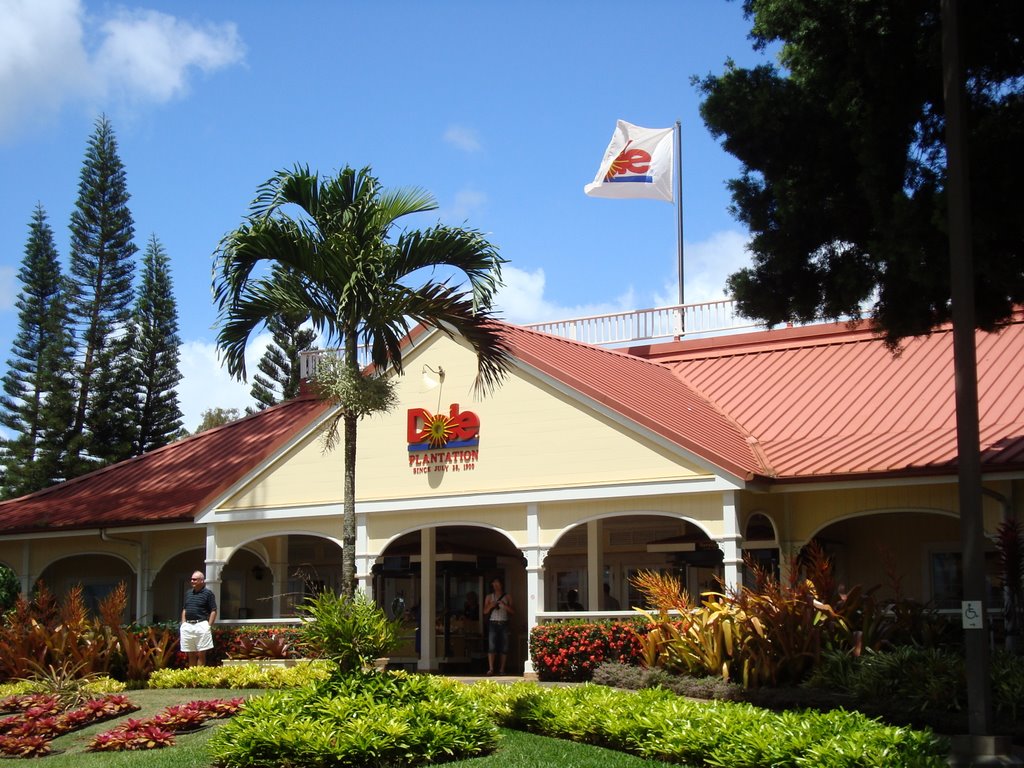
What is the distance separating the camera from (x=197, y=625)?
1878 cm

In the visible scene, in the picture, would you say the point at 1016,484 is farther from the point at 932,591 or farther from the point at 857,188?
the point at 857,188

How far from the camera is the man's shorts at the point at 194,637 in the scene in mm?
18734

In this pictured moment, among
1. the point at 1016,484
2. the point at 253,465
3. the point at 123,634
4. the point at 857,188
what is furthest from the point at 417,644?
the point at 857,188

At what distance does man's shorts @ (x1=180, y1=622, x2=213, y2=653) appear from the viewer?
1873cm

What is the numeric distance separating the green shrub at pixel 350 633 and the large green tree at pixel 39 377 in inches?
1203

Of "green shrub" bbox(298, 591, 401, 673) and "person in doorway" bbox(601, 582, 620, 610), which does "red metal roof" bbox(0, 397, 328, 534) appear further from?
"green shrub" bbox(298, 591, 401, 673)

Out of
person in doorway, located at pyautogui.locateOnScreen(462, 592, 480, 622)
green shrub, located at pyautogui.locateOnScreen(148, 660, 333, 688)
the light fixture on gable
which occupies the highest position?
the light fixture on gable

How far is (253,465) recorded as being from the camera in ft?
74.0

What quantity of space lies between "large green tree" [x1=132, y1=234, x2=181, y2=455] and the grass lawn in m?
28.6

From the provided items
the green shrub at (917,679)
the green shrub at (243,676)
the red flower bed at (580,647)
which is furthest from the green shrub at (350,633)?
the red flower bed at (580,647)

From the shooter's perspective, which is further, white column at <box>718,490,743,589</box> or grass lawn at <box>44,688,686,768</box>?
white column at <box>718,490,743,589</box>

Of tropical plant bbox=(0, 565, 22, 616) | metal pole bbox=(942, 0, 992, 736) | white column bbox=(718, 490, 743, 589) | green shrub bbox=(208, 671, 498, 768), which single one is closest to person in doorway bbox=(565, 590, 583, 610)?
white column bbox=(718, 490, 743, 589)

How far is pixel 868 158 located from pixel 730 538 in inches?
252

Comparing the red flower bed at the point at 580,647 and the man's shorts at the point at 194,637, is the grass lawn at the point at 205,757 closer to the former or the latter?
the man's shorts at the point at 194,637
